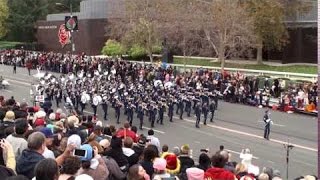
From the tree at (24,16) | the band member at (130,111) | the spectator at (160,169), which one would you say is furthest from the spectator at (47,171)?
the tree at (24,16)

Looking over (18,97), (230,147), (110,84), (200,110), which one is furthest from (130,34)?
(230,147)

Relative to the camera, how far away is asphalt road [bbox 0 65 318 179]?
19.0m

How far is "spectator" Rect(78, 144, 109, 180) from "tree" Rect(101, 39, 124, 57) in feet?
164

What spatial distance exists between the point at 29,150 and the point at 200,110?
17940 mm

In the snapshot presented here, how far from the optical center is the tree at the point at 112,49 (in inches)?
2300

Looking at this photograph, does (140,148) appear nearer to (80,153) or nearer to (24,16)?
(80,153)

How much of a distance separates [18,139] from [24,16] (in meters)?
77.1

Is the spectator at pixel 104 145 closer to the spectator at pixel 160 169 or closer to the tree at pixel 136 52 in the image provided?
the spectator at pixel 160 169

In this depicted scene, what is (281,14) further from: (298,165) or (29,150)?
(29,150)

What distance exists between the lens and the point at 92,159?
7.87 m

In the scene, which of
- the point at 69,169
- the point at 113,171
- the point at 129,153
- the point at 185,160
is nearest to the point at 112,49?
the point at 185,160

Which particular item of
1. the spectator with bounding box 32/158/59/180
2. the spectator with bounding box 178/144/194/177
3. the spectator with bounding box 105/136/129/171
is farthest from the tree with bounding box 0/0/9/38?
the spectator with bounding box 32/158/59/180

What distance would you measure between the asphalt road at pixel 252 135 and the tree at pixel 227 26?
37.8 feet

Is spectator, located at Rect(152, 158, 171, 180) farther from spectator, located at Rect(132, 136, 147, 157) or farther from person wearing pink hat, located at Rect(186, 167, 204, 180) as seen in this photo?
spectator, located at Rect(132, 136, 147, 157)
